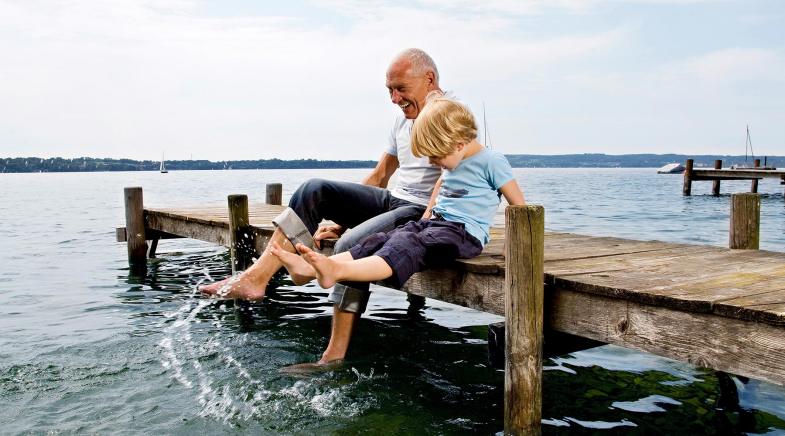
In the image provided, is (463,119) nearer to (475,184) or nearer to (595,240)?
(475,184)

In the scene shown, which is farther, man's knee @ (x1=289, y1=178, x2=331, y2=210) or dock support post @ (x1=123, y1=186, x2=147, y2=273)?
dock support post @ (x1=123, y1=186, x2=147, y2=273)

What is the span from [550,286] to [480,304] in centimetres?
61

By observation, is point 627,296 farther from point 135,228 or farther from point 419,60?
point 135,228

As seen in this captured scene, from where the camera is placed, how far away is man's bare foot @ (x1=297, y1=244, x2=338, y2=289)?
150 inches

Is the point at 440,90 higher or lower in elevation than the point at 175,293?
higher

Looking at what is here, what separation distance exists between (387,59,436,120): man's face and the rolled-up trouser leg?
31.1 inches

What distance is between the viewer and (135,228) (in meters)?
11.6

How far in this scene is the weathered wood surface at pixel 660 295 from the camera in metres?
3.19

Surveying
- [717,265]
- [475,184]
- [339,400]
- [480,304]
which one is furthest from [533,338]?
[339,400]

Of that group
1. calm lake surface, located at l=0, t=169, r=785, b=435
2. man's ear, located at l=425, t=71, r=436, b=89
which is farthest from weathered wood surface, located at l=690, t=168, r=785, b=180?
man's ear, located at l=425, t=71, r=436, b=89

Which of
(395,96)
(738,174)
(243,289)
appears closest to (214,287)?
(243,289)

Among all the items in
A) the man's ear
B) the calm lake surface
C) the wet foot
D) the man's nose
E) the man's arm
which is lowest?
the calm lake surface

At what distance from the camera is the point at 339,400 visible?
511 cm

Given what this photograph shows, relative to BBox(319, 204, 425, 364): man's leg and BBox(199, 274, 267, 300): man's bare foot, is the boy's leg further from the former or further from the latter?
BBox(199, 274, 267, 300): man's bare foot
